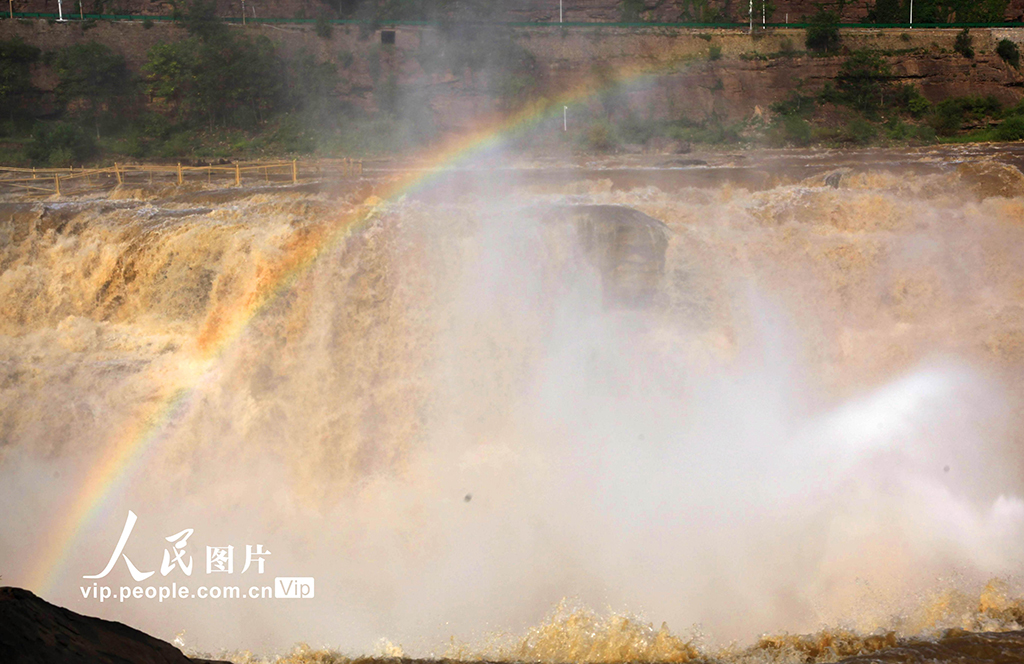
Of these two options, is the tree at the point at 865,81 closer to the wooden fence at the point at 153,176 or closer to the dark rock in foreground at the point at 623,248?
the wooden fence at the point at 153,176

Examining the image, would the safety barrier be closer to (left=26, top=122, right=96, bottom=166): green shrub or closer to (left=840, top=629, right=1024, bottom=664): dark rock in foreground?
(left=26, top=122, right=96, bottom=166): green shrub

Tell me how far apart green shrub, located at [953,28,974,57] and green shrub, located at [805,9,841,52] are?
3.92 meters

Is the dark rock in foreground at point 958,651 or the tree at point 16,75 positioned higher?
the tree at point 16,75

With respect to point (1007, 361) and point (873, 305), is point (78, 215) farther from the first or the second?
point (1007, 361)

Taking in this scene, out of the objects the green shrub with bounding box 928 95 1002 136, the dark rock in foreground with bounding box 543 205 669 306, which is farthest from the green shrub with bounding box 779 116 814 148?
the dark rock in foreground with bounding box 543 205 669 306

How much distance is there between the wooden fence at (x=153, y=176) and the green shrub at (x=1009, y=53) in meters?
22.5

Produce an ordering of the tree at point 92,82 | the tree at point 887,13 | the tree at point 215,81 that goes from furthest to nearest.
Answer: the tree at point 887,13 → the tree at point 215,81 → the tree at point 92,82

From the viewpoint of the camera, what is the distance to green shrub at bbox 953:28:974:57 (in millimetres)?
29875

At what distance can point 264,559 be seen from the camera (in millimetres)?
10023

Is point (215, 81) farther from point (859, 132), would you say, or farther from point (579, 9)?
point (859, 132)

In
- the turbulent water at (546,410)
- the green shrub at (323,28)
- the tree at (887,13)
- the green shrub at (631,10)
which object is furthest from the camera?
the tree at (887,13)

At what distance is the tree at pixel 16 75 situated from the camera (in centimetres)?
2594

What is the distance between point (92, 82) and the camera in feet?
88.2

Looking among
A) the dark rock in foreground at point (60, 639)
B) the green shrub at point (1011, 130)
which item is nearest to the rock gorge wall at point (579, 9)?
the green shrub at point (1011, 130)
